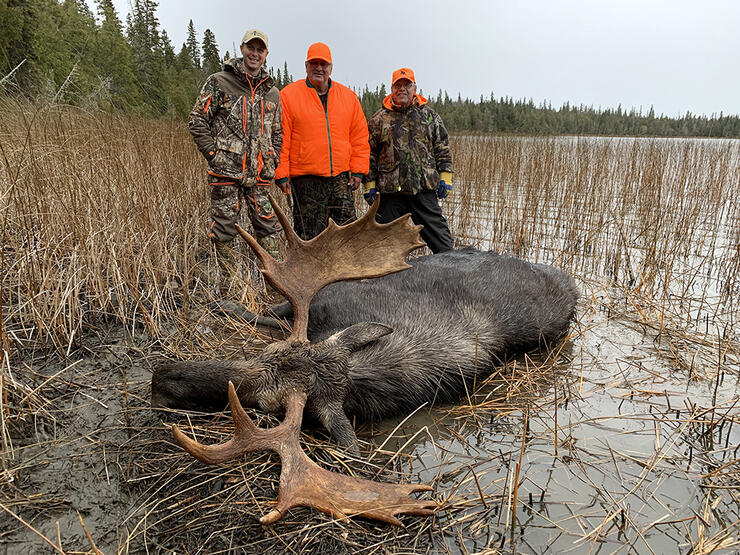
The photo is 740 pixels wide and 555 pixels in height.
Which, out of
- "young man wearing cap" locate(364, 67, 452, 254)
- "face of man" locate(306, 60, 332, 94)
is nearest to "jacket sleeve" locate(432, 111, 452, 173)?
"young man wearing cap" locate(364, 67, 452, 254)

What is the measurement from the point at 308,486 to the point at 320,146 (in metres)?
3.68

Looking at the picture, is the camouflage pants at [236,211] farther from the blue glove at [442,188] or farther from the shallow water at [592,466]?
the shallow water at [592,466]

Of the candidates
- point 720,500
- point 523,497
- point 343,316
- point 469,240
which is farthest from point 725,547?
point 469,240

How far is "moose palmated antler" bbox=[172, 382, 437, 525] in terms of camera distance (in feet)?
5.91

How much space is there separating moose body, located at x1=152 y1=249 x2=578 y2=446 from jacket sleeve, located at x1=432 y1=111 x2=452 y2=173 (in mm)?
1604

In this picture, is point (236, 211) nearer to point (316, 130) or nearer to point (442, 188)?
point (316, 130)

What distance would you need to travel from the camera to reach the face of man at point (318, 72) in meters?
4.77

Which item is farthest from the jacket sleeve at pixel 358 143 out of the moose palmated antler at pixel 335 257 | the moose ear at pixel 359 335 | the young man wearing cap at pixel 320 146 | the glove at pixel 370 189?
the moose ear at pixel 359 335

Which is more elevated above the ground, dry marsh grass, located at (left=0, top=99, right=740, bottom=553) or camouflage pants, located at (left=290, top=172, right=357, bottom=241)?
camouflage pants, located at (left=290, top=172, right=357, bottom=241)

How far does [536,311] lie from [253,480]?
2319 millimetres

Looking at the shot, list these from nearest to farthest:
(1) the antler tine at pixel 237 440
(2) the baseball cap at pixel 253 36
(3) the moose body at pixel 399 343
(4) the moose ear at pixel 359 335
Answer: (1) the antler tine at pixel 237 440 < (3) the moose body at pixel 399 343 < (4) the moose ear at pixel 359 335 < (2) the baseball cap at pixel 253 36

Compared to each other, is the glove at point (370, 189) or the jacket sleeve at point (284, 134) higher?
the jacket sleeve at point (284, 134)

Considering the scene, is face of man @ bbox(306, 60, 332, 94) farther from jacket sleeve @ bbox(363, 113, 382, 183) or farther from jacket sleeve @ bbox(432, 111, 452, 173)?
jacket sleeve @ bbox(432, 111, 452, 173)

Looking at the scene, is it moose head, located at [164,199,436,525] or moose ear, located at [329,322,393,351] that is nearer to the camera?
moose head, located at [164,199,436,525]
